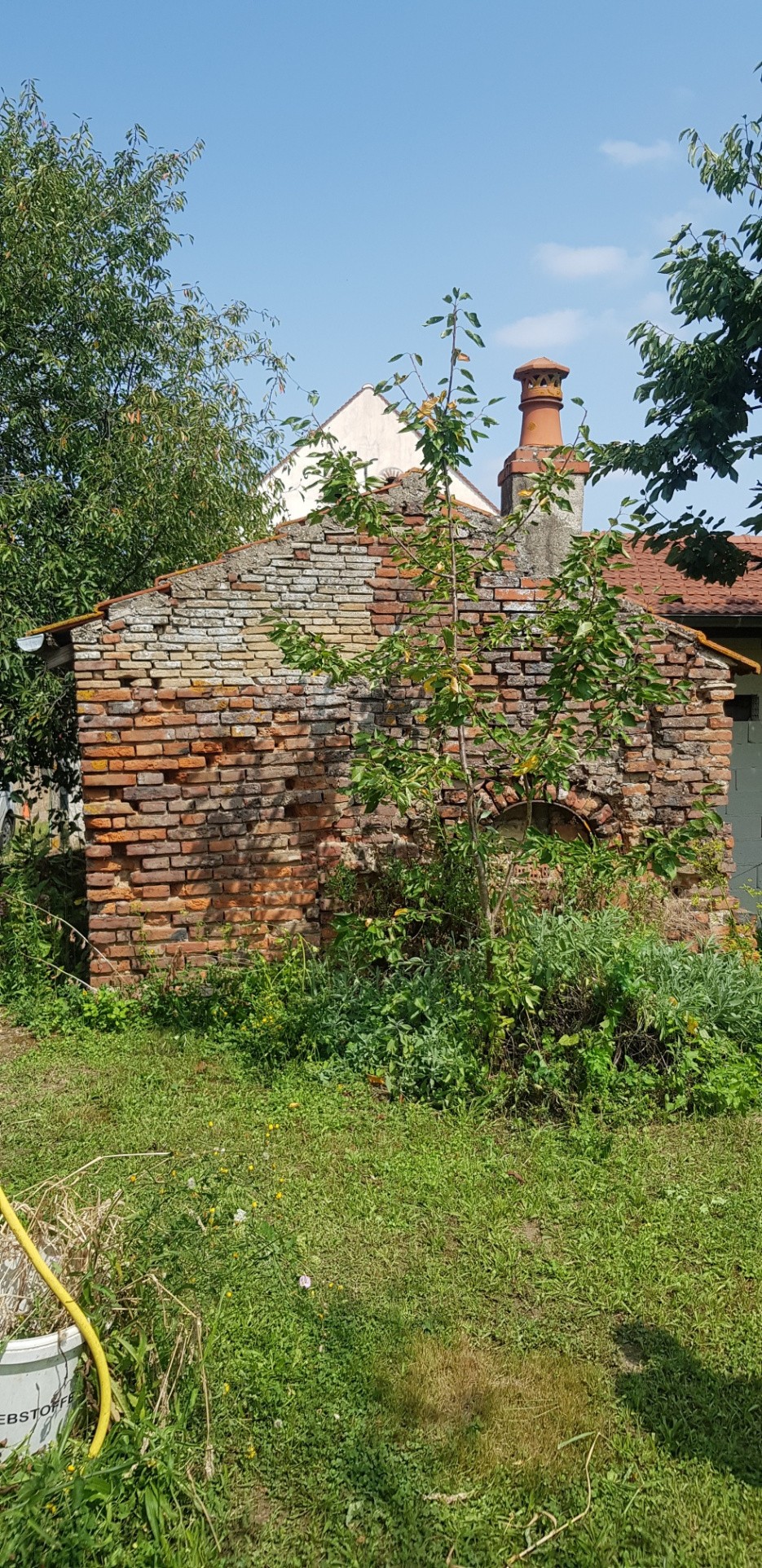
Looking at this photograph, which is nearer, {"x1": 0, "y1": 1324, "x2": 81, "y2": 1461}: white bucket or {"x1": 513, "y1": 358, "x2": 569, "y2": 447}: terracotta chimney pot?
{"x1": 0, "y1": 1324, "x2": 81, "y2": 1461}: white bucket

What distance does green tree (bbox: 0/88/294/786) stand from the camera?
820 centimetres

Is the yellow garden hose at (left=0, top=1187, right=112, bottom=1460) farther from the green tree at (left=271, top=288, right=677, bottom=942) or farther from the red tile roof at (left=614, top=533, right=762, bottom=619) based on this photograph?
the red tile roof at (left=614, top=533, right=762, bottom=619)

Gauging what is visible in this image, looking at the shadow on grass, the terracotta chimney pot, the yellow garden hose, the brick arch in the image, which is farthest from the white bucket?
the terracotta chimney pot

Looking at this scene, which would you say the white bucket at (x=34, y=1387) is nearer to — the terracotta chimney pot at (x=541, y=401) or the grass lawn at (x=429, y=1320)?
the grass lawn at (x=429, y=1320)

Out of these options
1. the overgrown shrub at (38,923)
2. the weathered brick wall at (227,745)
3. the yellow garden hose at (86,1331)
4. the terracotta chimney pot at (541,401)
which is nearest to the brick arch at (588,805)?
the weathered brick wall at (227,745)

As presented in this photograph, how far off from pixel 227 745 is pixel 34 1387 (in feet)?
14.5

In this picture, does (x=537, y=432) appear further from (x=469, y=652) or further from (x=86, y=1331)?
(x=86, y=1331)

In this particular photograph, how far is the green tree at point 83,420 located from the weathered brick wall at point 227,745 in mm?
1708

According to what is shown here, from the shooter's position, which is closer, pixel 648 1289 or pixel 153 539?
pixel 648 1289

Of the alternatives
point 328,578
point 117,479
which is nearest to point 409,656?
point 328,578

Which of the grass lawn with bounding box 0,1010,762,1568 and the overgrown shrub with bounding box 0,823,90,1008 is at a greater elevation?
the overgrown shrub with bounding box 0,823,90,1008

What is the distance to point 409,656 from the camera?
579 cm

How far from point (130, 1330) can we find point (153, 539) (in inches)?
284

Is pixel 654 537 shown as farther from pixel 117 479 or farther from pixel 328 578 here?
pixel 117 479
